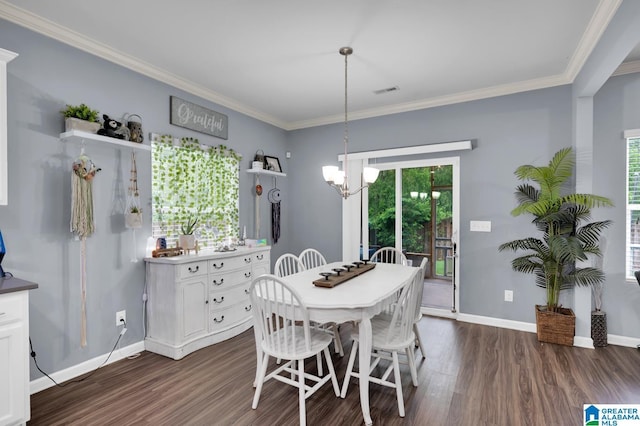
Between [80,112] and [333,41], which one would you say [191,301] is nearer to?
[80,112]

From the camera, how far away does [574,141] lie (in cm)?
344

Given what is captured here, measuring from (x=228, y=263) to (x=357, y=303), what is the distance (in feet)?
6.25

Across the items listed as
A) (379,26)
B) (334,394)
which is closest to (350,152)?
(379,26)

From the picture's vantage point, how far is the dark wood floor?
7.07ft

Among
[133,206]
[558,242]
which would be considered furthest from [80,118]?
[558,242]

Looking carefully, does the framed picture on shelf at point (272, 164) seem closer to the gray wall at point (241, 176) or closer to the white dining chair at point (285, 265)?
the gray wall at point (241, 176)

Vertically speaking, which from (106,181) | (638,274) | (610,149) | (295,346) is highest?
(610,149)

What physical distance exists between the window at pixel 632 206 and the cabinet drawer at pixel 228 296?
13.2 ft

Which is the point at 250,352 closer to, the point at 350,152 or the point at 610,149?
the point at 350,152

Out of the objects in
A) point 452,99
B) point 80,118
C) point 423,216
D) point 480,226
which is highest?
point 452,99

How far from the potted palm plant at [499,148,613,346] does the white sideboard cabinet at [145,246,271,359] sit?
3107 millimetres

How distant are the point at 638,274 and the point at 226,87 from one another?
4.50 metres

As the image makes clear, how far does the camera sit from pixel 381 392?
246 cm

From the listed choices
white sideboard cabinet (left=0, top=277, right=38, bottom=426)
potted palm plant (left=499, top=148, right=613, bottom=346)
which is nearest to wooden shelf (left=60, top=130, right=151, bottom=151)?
white sideboard cabinet (left=0, top=277, right=38, bottom=426)
